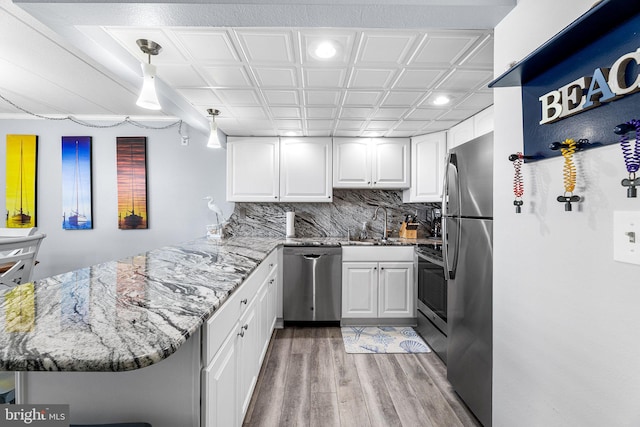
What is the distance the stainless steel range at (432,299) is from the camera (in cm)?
238

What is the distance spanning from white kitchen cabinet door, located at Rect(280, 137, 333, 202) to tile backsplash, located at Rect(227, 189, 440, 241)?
315 millimetres

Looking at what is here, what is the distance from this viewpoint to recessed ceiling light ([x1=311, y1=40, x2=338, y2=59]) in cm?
161

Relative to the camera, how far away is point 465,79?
2016 millimetres

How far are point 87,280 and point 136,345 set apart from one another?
92cm

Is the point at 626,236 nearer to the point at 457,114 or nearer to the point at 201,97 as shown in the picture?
the point at 457,114

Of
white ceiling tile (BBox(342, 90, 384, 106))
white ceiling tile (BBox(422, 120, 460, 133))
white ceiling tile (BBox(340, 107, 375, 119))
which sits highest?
white ceiling tile (BBox(342, 90, 384, 106))

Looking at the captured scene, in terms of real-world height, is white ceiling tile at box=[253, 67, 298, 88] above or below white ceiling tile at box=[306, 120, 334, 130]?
above

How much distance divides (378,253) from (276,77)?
79.6 inches

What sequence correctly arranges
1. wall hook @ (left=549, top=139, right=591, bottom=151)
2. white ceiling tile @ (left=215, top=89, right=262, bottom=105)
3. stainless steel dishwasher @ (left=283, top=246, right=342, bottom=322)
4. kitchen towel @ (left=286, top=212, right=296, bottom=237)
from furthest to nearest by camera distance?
1. kitchen towel @ (left=286, top=212, right=296, bottom=237)
2. stainless steel dishwasher @ (left=283, top=246, right=342, bottom=322)
3. white ceiling tile @ (left=215, top=89, right=262, bottom=105)
4. wall hook @ (left=549, top=139, right=591, bottom=151)

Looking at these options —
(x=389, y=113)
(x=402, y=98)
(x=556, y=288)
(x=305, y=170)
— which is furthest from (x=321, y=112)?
(x=556, y=288)

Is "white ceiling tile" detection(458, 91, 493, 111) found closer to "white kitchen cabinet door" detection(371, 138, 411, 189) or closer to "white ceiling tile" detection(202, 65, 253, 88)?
"white kitchen cabinet door" detection(371, 138, 411, 189)

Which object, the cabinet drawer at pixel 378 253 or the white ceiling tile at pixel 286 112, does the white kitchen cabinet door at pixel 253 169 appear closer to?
the white ceiling tile at pixel 286 112

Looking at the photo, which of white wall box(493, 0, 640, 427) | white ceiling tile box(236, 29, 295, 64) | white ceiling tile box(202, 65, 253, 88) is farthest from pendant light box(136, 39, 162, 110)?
white wall box(493, 0, 640, 427)

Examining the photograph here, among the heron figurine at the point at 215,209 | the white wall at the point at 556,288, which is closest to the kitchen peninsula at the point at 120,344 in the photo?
the white wall at the point at 556,288
